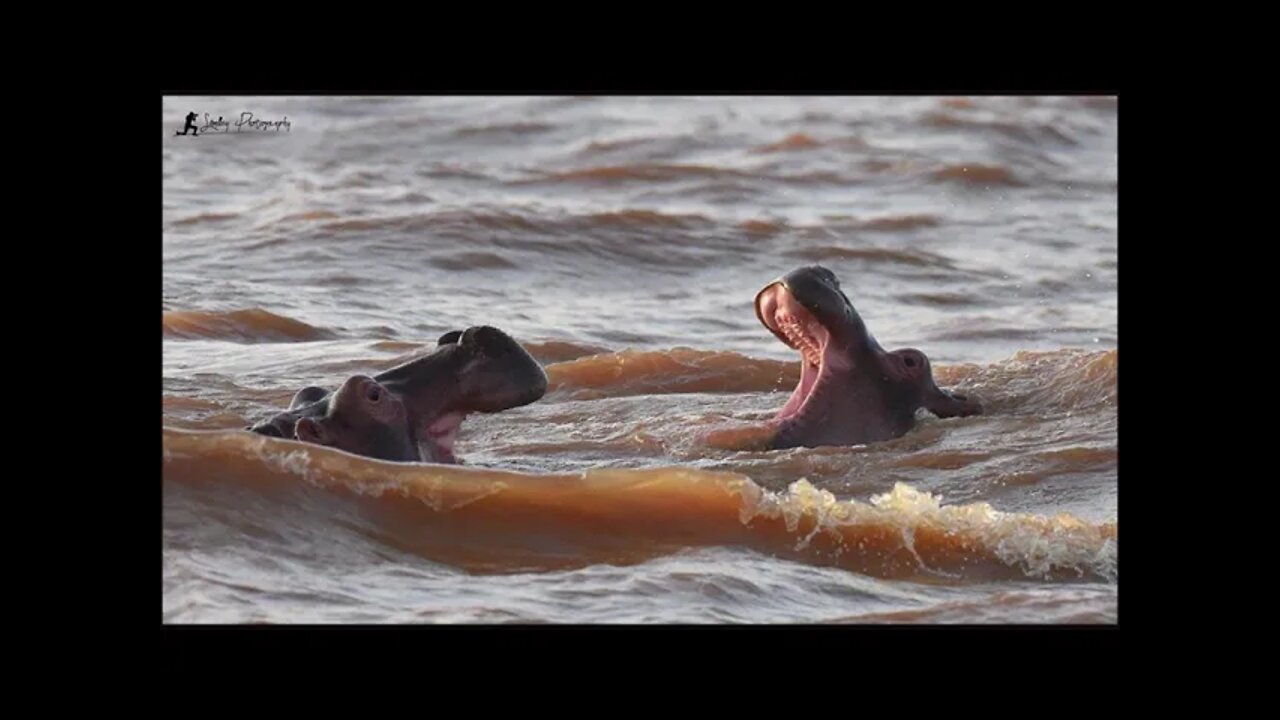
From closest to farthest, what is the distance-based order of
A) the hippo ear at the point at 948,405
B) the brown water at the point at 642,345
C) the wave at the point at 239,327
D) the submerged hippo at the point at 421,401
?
the brown water at the point at 642,345 < the submerged hippo at the point at 421,401 < the hippo ear at the point at 948,405 < the wave at the point at 239,327

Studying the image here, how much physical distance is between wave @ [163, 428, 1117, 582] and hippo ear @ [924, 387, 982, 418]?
1222 mm

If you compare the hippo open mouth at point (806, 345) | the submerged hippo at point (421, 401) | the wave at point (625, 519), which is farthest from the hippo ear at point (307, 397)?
the hippo open mouth at point (806, 345)

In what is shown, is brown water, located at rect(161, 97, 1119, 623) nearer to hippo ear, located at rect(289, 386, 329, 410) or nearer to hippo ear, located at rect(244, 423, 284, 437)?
hippo ear, located at rect(244, 423, 284, 437)

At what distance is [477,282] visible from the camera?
14094 mm

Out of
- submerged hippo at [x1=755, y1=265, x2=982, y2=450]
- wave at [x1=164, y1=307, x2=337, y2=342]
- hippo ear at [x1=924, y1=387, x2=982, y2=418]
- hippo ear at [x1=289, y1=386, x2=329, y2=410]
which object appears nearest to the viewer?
hippo ear at [x1=289, y1=386, x2=329, y2=410]

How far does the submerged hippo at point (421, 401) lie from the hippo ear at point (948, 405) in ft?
5.94

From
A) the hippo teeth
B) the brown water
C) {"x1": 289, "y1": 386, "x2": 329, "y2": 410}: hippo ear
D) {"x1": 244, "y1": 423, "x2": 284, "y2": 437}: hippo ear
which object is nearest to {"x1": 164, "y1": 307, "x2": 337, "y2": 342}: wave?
the brown water

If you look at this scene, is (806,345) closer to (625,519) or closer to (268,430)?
(625,519)

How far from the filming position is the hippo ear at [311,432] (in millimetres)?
7895

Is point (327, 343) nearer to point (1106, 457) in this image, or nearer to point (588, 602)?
point (1106, 457)

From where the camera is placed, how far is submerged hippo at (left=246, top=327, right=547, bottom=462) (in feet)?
25.8

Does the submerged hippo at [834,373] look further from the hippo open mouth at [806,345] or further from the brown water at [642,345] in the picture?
the brown water at [642,345]
